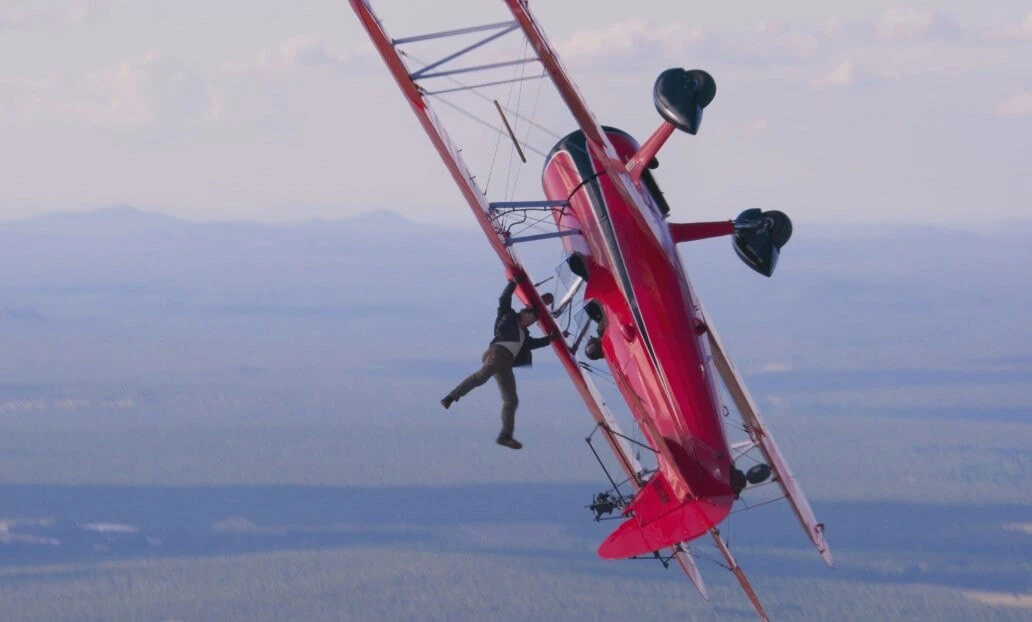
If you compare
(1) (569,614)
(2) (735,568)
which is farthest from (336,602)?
(2) (735,568)

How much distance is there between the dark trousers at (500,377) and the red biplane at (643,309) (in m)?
1.41

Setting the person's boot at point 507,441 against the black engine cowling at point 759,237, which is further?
the black engine cowling at point 759,237

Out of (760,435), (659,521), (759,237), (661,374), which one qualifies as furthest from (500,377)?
(760,435)

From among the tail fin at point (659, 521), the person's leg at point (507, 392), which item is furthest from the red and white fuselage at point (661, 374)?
the person's leg at point (507, 392)

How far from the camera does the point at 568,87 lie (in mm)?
25156

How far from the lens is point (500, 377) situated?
84.5 ft

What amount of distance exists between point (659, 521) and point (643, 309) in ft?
11.3

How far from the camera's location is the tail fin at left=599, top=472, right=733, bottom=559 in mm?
23891

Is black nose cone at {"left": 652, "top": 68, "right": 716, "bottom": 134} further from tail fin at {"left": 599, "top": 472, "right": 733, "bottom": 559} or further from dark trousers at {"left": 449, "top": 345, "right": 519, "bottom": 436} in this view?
tail fin at {"left": 599, "top": 472, "right": 733, "bottom": 559}

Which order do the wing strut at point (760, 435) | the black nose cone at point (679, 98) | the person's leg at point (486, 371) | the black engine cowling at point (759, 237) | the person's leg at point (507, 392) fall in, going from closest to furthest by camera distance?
1. the black nose cone at point (679, 98)
2. the person's leg at point (486, 371)
3. the person's leg at point (507, 392)
4. the black engine cowling at point (759, 237)
5. the wing strut at point (760, 435)

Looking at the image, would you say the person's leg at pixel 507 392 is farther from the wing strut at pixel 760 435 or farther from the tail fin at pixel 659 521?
the wing strut at pixel 760 435

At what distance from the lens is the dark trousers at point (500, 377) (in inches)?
1000

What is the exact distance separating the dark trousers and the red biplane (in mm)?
1407

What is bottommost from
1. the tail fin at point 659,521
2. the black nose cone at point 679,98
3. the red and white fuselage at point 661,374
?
the tail fin at point 659,521
